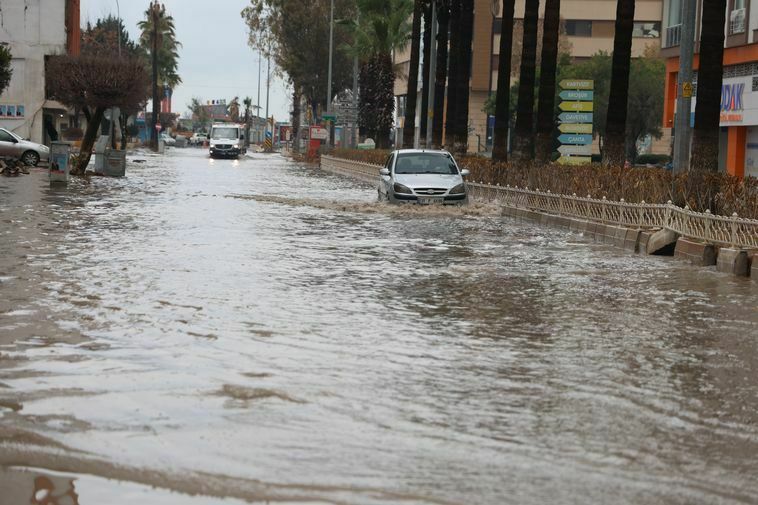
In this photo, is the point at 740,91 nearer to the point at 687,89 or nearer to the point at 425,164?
the point at 425,164

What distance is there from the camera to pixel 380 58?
247 ft

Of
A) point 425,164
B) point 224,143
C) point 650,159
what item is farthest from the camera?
point 650,159

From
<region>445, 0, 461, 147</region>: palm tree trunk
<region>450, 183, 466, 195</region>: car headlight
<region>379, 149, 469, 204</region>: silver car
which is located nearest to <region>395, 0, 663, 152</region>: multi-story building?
<region>445, 0, 461, 147</region>: palm tree trunk

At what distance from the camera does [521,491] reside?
584 cm

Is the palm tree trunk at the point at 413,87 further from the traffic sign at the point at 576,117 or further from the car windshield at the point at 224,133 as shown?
the car windshield at the point at 224,133

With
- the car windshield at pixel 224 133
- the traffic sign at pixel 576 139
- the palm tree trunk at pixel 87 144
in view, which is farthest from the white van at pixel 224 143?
→ the traffic sign at pixel 576 139

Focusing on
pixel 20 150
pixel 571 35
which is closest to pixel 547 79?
pixel 20 150

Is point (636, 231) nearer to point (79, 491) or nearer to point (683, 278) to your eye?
point (683, 278)

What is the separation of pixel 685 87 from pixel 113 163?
2767cm

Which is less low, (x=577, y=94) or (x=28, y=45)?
(x=28, y=45)

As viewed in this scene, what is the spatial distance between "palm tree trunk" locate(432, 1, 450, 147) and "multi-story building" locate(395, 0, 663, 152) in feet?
166

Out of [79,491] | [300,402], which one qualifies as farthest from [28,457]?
[300,402]

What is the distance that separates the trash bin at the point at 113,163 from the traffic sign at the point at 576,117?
54.4ft

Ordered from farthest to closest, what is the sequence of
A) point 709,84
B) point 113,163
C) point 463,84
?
point 463,84 → point 113,163 → point 709,84
